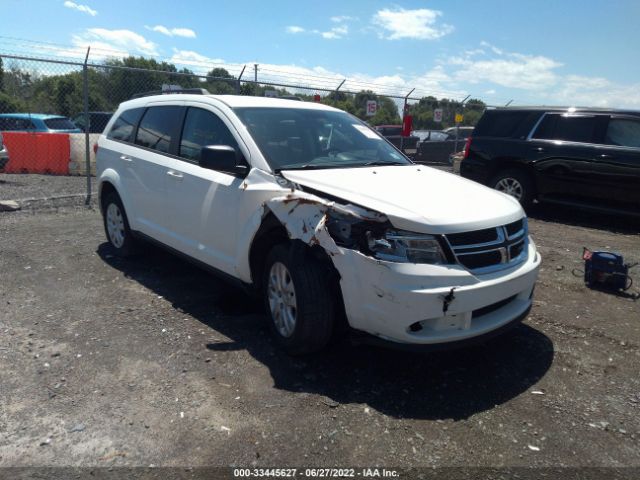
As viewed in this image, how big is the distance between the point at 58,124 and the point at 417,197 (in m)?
15.6

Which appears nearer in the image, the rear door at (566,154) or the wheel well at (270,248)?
the wheel well at (270,248)

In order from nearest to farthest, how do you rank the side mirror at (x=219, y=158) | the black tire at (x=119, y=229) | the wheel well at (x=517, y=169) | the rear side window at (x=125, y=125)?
1. the side mirror at (x=219, y=158)
2. the rear side window at (x=125, y=125)
3. the black tire at (x=119, y=229)
4. the wheel well at (x=517, y=169)

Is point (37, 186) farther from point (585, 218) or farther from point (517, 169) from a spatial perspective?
point (585, 218)

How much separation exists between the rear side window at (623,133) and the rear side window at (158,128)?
21.7 feet

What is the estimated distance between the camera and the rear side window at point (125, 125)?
5.61 metres

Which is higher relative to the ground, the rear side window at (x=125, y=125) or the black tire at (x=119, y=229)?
the rear side window at (x=125, y=125)

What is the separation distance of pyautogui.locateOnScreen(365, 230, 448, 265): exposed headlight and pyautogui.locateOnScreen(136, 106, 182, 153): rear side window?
269 cm

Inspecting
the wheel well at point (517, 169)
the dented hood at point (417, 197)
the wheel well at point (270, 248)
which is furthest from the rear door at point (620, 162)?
the wheel well at point (270, 248)

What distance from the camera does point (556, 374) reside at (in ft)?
11.6

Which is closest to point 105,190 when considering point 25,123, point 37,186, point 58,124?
point 37,186

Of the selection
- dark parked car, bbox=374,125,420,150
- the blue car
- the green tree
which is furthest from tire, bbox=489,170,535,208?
the green tree

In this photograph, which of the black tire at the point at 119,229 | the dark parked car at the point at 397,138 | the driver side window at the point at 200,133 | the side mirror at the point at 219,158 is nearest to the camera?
the side mirror at the point at 219,158

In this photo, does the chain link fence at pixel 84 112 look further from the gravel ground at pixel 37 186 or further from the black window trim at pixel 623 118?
the black window trim at pixel 623 118

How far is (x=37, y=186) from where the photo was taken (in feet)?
36.3
